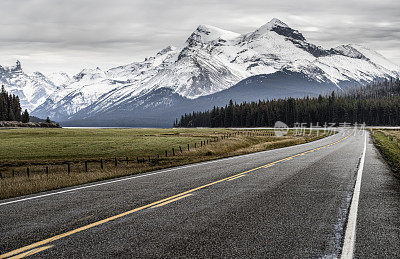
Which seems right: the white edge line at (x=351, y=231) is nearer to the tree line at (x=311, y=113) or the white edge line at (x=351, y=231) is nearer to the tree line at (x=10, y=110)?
the tree line at (x=10, y=110)

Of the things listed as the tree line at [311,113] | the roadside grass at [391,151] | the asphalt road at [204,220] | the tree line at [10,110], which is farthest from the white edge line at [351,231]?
the tree line at [311,113]

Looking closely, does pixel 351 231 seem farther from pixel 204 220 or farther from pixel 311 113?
pixel 311 113

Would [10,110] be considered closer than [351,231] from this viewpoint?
No

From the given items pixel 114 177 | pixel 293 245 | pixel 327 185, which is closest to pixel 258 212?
pixel 293 245

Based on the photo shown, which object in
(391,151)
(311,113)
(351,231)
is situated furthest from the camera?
(311,113)

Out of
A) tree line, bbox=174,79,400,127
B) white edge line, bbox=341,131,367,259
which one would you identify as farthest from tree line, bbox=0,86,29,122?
white edge line, bbox=341,131,367,259

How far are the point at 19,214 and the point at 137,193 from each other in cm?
340

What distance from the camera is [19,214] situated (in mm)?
8594

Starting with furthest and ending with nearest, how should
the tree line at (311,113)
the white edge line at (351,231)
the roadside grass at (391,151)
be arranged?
the tree line at (311,113) → the roadside grass at (391,151) → the white edge line at (351,231)

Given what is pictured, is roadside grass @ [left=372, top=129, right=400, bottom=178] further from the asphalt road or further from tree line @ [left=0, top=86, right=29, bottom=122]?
tree line @ [left=0, top=86, right=29, bottom=122]

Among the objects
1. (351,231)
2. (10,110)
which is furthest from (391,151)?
(10,110)

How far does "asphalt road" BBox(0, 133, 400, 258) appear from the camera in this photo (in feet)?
20.1

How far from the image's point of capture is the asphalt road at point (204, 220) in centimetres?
611

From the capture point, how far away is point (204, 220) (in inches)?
308
